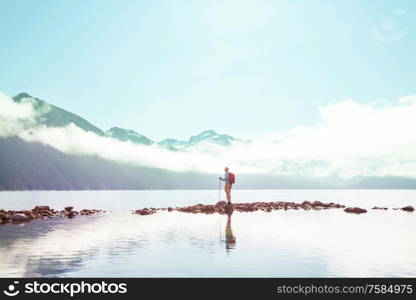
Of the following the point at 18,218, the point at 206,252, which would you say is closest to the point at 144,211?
the point at 18,218

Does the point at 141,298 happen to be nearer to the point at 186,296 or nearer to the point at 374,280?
the point at 186,296

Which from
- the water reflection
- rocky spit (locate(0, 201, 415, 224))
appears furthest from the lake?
rocky spit (locate(0, 201, 415, 224))

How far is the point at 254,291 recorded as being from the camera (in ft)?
51.0

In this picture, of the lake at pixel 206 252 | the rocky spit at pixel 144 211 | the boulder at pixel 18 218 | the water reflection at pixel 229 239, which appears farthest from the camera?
the rocky spit at pixel 144 211

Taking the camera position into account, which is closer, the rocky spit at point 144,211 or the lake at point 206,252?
the lake at point 206,252

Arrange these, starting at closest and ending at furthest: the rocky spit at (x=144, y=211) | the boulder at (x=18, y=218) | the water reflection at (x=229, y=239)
Answer: the water reflection at (x=229, y=239), the boulder at (x=18, y=218), the rocky spit at (x=144, y=211)

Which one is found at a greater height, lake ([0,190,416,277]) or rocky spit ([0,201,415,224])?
rocky spit ([0,201,415,224])

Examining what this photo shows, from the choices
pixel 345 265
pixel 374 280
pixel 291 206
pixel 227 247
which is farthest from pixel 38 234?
pixel 291 206

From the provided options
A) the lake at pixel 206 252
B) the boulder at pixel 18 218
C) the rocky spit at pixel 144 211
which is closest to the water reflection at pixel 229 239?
the lake at pixel 206 252

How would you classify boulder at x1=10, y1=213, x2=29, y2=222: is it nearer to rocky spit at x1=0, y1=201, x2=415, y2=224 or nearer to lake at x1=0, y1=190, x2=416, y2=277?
rocky spit at x1=0, y1=201, x2=415, y2=224

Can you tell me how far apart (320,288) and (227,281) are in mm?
3464

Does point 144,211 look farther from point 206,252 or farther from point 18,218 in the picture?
point 206,252

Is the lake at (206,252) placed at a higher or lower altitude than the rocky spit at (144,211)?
lower

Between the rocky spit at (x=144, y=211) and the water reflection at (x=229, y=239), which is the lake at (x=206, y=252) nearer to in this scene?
the water reflection at (x=229, y=239)
